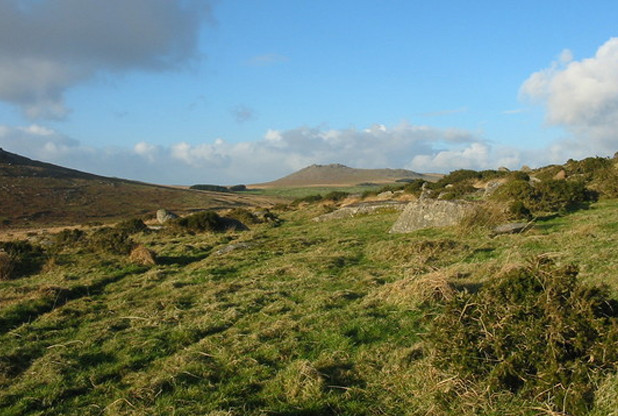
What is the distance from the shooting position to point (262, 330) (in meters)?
7.82

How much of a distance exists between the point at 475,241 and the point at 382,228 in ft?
21.9

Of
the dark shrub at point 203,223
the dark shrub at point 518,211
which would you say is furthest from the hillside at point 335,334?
the dark shrub at point 203,223

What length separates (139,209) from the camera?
2763 inches

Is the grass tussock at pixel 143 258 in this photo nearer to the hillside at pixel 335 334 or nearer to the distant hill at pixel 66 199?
the hillside at pixel 335 334

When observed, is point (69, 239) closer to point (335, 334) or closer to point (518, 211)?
point (335, 334)

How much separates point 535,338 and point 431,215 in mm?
13814

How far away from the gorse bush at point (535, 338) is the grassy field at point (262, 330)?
203mm

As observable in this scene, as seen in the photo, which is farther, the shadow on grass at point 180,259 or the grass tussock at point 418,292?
the shadow on grass at point 180,259

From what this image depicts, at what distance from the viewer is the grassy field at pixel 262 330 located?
552 centimetres

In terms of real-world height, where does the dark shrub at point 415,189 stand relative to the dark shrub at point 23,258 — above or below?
above

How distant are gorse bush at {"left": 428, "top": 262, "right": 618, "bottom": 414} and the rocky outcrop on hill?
39.3 ft

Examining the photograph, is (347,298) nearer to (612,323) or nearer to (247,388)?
(247,388)

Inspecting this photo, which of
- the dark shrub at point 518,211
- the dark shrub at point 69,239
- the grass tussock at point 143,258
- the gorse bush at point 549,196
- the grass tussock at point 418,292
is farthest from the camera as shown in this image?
the dark shrub at point 69,239

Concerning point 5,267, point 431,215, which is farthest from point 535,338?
point 5,267
